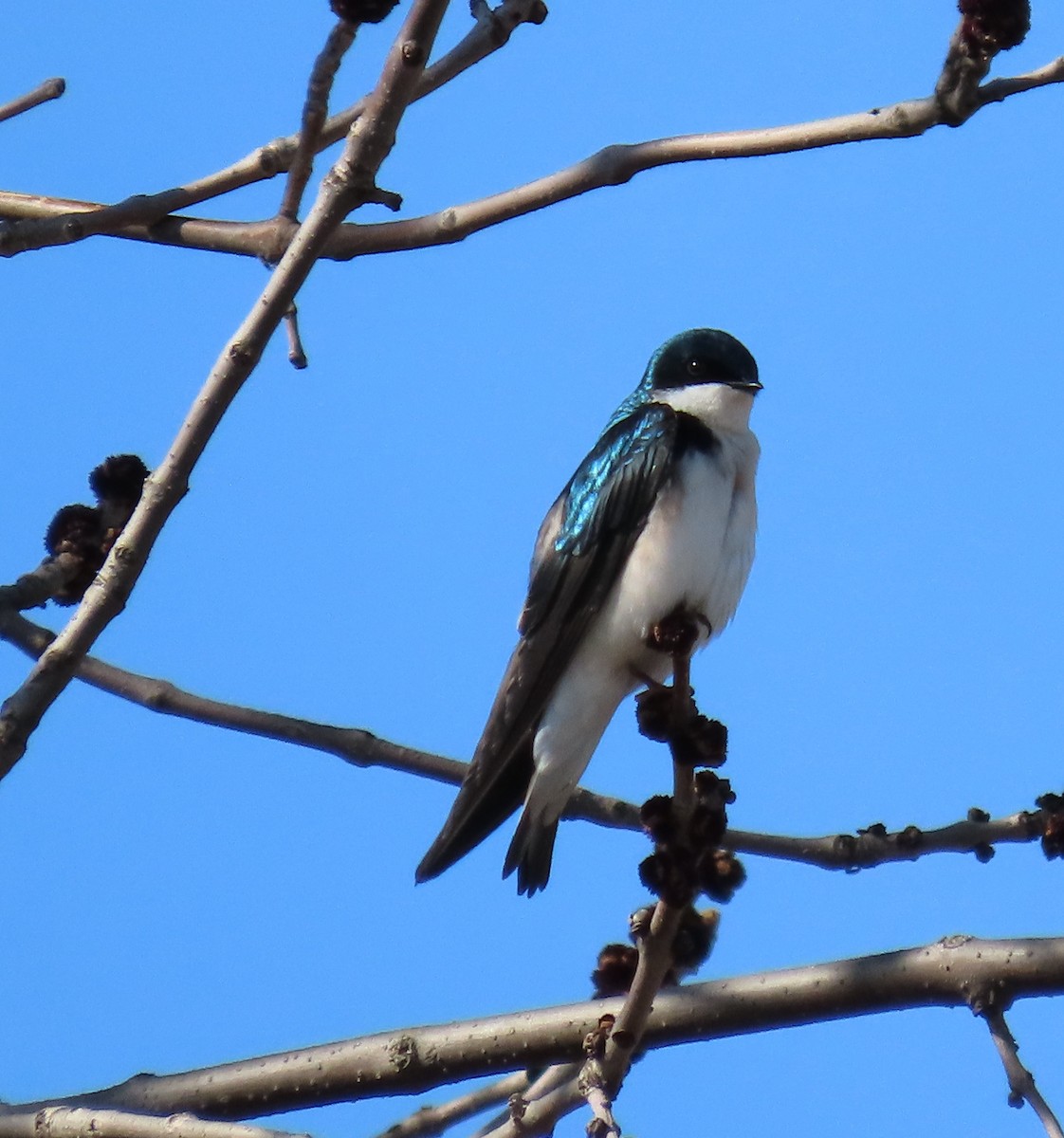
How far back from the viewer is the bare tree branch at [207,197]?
13.3 feet

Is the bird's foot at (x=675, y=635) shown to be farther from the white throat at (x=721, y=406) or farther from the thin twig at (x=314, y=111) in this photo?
the white throat at (x=721, y=406)

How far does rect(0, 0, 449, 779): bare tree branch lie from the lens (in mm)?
3320

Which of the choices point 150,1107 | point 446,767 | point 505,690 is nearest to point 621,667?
point 505,690

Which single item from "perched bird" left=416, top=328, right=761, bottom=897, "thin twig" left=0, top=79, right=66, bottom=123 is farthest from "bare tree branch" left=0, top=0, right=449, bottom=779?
"perched bird" left=416, top=328, right=761, bottom=897

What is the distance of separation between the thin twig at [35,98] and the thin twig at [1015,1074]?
3.11 m

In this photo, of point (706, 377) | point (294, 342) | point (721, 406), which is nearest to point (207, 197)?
point (294, 342)

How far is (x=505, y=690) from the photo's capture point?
5.66 m

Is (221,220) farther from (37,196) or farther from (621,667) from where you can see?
(621,667)

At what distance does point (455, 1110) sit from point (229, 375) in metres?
1.66

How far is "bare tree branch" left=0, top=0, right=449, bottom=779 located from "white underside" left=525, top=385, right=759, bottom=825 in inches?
90.3

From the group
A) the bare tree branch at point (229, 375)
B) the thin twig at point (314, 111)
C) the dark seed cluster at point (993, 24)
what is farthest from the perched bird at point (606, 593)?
the dark seed cluster at point (993, 24)

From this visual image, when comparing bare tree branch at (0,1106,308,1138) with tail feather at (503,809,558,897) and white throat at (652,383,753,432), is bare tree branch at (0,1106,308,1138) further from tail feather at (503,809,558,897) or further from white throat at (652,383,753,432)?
white throat at (652,383,753,432)

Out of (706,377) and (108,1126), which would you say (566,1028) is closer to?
(108,1126)

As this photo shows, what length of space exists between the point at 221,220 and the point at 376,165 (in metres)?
1.36
